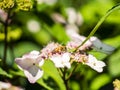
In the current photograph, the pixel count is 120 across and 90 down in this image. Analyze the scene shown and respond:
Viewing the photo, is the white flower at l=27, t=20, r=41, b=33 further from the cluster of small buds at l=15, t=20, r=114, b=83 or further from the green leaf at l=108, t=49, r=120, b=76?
the cluster of small buds at l=15, t=20, r=114, b=83

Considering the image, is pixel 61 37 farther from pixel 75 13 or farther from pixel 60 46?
pixel 60 46

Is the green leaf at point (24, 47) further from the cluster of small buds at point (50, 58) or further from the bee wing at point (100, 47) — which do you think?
the cluster of small buds at point (50, 58)

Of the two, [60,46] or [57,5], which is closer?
[60,46]

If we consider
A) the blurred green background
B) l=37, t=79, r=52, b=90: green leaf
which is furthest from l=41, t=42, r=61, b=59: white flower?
the blurred green background

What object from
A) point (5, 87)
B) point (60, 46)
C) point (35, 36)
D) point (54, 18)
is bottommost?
point (35, 36)

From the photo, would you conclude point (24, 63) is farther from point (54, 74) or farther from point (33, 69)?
point (54, 74)

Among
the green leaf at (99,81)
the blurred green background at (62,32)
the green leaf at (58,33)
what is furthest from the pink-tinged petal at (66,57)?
the green leaf at (58,33)

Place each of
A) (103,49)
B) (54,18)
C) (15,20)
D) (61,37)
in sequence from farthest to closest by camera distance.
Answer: (15,20) < (54,18) < (61,37) < (103,49)

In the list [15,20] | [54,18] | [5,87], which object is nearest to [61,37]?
[54,18]
